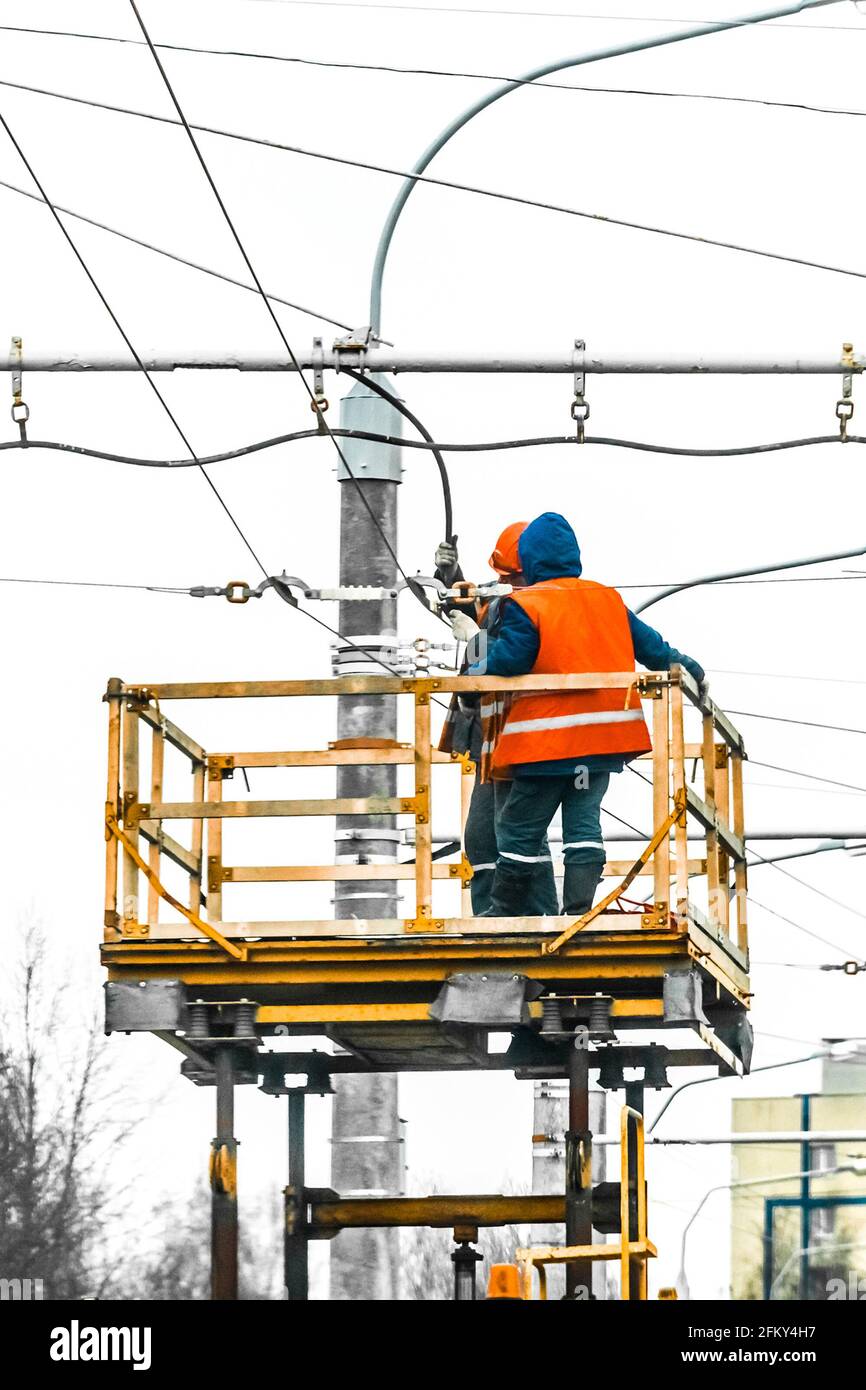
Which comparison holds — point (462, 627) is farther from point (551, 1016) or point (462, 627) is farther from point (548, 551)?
point (551, 1016)

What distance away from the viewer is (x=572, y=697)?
1354cm

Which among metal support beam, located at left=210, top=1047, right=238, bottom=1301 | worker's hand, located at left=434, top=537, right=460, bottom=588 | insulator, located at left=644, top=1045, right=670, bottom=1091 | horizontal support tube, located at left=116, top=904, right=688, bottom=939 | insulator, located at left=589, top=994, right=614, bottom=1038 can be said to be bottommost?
metal support beam, located at left=210, top=1047, right=238, bottom=1301

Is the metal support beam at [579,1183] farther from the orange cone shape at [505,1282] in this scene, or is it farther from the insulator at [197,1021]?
the insulator at [197,1021]

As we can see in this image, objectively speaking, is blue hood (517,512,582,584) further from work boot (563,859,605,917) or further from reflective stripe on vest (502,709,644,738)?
work boot (563,859,605,917)

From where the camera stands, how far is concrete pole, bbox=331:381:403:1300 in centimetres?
1514

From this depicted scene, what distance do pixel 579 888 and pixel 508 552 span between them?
1.69m

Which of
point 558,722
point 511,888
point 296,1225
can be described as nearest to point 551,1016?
point 511,888

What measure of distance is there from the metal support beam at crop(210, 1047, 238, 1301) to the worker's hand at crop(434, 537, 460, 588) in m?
3.55

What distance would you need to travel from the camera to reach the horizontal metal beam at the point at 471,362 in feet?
52.7

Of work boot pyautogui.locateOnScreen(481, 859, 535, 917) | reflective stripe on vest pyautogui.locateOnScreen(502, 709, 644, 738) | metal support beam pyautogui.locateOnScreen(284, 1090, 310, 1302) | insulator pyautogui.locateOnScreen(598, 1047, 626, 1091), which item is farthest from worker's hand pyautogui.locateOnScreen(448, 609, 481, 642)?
metal support beam pyautogui.locateOnScreen(284, 1090, 310, 1302)

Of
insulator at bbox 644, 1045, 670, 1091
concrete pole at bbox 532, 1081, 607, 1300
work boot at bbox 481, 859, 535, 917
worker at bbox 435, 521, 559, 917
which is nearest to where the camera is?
work boot at bbox 481, 859, 535, 917

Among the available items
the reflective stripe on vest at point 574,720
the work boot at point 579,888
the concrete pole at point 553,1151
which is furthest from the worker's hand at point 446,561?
the concrete pole at point 553,1151
